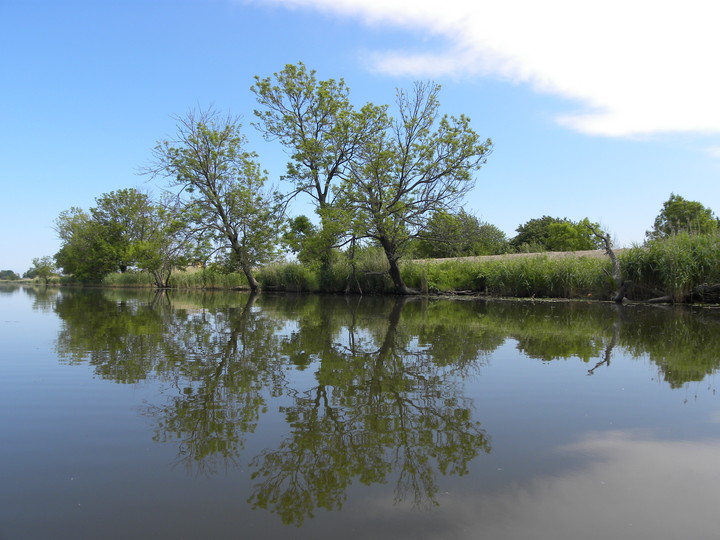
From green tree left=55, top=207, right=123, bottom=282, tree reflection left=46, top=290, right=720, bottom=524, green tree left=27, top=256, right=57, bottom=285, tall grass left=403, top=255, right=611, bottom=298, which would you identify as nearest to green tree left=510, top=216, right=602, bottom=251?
tall grass left=403, top=255, right=611, bottom=298

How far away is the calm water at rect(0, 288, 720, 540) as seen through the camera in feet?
8.76

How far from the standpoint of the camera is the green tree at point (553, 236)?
5022cm

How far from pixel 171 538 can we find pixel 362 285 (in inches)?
1120

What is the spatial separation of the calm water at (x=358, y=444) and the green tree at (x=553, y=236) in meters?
38.9

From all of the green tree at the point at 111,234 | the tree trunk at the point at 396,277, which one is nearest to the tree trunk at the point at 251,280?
the tree trunk at the point at 396,277

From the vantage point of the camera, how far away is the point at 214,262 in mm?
34750

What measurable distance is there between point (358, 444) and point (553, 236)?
190ft

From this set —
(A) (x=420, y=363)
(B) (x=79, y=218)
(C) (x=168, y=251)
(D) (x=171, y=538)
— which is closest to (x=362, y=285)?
(C) (x=168, y=251)

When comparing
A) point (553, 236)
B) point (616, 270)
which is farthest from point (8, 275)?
point (616, 270)

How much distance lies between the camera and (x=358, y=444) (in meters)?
3.72

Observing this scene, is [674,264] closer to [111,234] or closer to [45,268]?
[111,234]

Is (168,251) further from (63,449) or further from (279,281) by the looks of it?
(63,449)

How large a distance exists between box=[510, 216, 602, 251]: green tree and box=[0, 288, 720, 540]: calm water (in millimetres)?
38868

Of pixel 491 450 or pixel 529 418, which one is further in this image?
pixel 529 418
